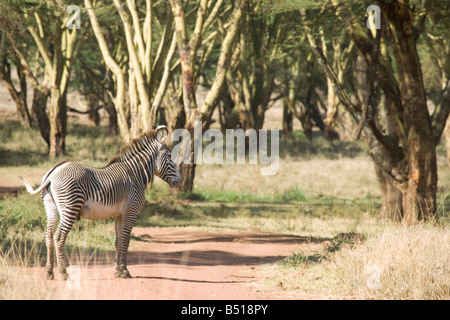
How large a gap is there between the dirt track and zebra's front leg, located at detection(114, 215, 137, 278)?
0.60 ft

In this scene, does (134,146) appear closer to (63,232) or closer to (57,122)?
(63,232)

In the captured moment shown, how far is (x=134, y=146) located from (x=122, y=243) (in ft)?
4.34

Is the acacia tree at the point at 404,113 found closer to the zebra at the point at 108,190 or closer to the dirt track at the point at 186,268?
the dirt track at the point at 186,268

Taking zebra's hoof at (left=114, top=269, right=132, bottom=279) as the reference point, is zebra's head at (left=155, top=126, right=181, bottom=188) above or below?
above

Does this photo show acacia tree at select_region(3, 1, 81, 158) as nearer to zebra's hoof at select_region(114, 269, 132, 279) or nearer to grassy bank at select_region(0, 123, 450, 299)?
grassy bank at select_region(0, 123, 450, 299)

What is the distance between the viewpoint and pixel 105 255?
10.9m

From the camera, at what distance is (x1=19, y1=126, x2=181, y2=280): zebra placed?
817 centimetres

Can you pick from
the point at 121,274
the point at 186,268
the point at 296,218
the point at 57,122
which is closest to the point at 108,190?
the point at 121,274

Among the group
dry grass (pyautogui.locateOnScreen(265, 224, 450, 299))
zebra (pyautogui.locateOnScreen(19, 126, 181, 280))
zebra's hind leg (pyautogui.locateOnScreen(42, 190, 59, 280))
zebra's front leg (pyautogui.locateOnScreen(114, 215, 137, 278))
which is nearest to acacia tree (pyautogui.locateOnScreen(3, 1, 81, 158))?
zebra (pyautogui.locateOnScreen(19, 126, 181, 280))

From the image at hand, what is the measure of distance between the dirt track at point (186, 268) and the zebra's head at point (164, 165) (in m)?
1.25

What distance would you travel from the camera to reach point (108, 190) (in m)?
8.66

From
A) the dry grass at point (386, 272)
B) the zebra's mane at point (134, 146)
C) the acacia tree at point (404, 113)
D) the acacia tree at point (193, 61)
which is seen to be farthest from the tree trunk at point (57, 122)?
the dry grass at point (386, 272)

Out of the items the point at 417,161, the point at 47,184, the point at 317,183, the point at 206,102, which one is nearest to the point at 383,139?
the point at 417,161

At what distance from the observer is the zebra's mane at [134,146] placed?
9.30 m
